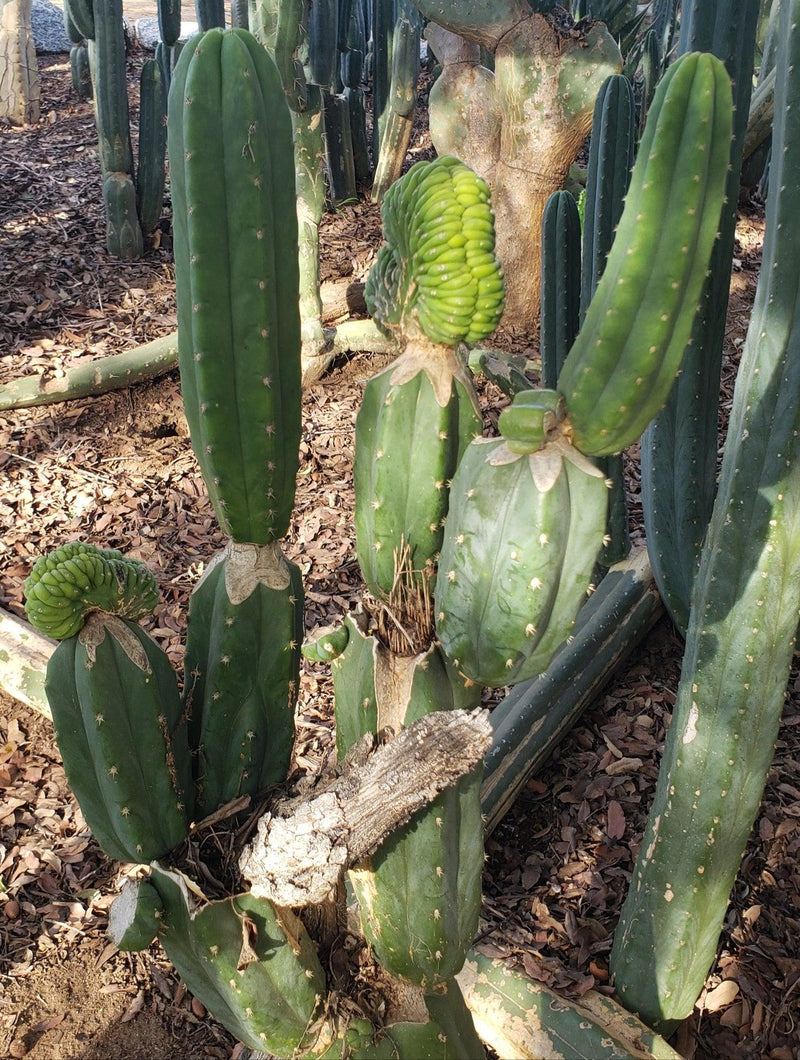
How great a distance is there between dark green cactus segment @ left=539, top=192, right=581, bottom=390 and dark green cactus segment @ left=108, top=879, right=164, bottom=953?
62.0 inches

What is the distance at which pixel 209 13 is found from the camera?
5539mm

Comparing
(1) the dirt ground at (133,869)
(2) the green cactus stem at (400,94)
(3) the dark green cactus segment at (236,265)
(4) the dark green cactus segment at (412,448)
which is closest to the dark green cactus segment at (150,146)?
(1) the dirt ground at (133,869)

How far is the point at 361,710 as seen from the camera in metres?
1.42

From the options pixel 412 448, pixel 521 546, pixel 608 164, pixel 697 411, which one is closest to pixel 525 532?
pixel 521 546

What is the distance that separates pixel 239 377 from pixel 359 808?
636 millimetres

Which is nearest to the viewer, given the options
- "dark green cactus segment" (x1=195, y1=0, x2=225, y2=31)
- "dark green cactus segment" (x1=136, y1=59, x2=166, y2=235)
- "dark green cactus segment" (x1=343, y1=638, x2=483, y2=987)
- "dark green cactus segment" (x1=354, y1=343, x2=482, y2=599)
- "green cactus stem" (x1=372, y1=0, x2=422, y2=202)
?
"dark green cactus segment" (x1=354, y1=343, x2=482, y2=599)

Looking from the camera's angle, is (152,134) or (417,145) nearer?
(152,134)

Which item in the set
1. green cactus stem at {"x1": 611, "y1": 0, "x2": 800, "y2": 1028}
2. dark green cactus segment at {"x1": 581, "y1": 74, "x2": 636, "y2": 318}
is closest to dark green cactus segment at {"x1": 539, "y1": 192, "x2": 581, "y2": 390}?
dark green cactus segment at {"x1": 581, "y1": 74, "x2": 636, "y2": 318}

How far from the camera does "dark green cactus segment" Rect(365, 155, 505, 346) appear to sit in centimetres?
113

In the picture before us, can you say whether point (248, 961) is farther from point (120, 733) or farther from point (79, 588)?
point (79, 588)

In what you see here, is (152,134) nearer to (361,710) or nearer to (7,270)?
(7,270)

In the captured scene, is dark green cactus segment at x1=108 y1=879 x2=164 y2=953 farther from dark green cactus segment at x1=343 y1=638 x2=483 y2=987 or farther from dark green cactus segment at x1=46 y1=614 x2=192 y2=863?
dark green cactus segment at x1=343 y1=638 x2=483 y2=987

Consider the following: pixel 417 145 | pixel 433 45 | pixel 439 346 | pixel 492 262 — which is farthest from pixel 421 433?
pixel 417 145

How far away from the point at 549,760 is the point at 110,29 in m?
4.40
